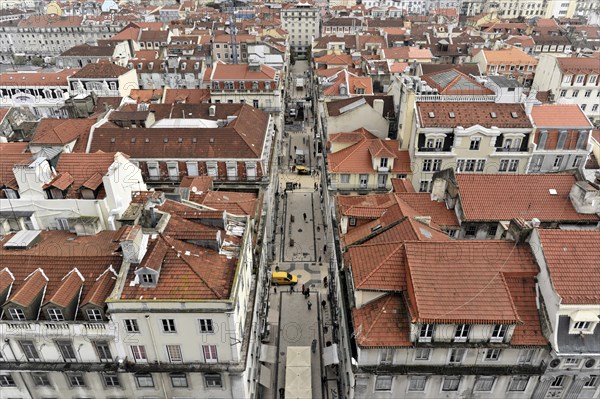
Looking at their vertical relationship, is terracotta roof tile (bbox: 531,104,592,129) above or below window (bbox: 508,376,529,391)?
above

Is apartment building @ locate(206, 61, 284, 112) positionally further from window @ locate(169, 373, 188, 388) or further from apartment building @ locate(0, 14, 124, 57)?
apartment building @ locate(0, 14, 124, 57)

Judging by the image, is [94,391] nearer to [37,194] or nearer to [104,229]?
[104,229]

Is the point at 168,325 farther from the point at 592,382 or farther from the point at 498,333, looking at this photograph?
the point at 592,382

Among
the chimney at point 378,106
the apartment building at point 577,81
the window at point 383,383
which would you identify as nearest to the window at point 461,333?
the window at point 383,383

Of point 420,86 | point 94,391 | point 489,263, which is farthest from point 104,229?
point 420,86

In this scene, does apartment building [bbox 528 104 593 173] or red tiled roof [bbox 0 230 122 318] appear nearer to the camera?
red tiled roof [bbox 0 230 122 318]

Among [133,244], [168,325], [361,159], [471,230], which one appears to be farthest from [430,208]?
[133,244]

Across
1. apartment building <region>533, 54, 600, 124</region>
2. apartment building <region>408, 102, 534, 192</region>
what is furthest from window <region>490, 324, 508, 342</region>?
apartment building <region>533, 54, 600, 124</region>
